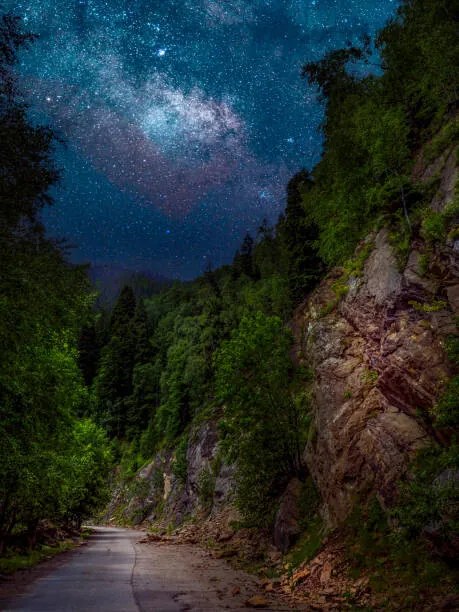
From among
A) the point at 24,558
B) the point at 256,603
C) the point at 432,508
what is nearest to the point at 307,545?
the point at 256,603

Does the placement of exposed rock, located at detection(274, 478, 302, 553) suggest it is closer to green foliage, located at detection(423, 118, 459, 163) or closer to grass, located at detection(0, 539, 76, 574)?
grass, located at detection(0, 539, 76, 574)

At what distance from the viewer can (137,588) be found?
45.2ft

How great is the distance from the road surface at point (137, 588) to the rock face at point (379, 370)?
468cm

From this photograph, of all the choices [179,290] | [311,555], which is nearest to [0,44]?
[311,555]

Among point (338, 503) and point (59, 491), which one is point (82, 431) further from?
point (338, 503)

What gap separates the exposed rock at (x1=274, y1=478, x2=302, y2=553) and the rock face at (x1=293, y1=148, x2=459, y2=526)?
1914 mm

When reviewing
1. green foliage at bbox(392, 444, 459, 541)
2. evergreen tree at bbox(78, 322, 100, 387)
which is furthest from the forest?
evergreen tree at bbox(78, 322, 100, 387)

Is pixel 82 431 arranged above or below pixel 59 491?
above

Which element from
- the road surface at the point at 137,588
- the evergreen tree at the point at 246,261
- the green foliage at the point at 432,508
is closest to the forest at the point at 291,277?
the green foliage at the point at 432,508

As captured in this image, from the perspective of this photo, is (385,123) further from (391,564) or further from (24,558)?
(24,558)

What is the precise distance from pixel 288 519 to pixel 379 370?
342 inches

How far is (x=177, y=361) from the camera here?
74.8m

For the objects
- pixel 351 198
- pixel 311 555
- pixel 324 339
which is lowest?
pixel 311 555

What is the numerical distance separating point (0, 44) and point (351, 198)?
15.3 metres
